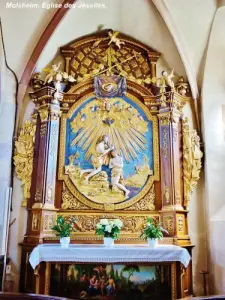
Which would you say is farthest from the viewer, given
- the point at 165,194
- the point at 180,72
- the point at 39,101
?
the point at 180,72

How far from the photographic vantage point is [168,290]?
589 centimetres

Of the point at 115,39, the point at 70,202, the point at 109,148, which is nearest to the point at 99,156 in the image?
the point at 109,148

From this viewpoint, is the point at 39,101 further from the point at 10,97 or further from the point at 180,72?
the point at 180,72

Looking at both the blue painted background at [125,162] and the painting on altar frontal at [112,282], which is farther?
the blue painted background at [125,162]

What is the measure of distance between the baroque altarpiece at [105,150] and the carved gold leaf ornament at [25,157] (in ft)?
0.07

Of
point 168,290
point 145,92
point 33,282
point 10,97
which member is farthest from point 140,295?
point 10,97

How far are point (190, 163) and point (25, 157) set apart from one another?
145 inches

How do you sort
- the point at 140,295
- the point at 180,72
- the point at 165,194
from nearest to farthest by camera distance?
the point at 140,295 < the point at 165,194 < the point at 180,72

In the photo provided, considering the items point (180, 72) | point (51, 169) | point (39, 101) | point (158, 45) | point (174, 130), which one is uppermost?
point (158, 45)

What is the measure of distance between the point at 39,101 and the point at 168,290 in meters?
4.88

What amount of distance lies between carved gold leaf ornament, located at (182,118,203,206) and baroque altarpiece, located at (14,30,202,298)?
22mm

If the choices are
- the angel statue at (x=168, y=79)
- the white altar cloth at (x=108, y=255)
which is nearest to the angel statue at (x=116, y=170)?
Result: the white altar cloth at (x=108, y=255)

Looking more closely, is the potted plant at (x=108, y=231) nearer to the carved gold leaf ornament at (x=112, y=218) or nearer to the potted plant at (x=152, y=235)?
the potted plant at (x=152, y=235)

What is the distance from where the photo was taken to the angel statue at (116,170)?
7082mm
